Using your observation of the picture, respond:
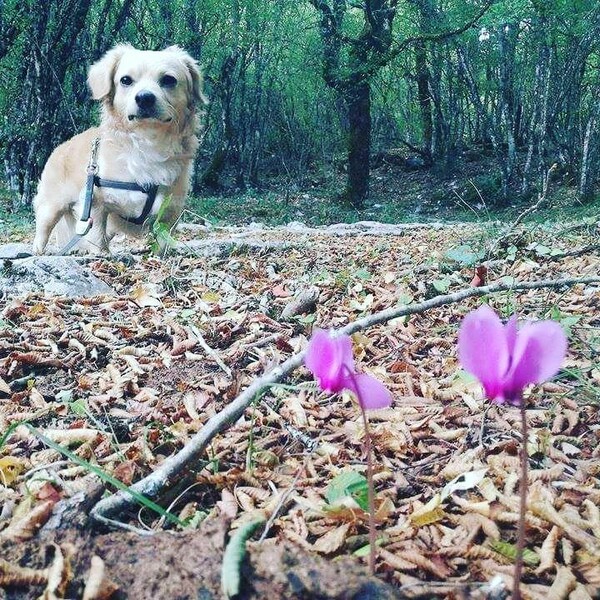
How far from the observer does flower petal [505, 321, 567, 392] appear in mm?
706

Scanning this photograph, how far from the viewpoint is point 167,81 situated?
5340 millimetres

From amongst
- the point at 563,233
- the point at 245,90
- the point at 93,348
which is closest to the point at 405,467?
the point at 93,348

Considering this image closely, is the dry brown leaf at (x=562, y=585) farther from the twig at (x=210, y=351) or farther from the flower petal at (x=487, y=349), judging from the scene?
the twig at (x=210, y=351)

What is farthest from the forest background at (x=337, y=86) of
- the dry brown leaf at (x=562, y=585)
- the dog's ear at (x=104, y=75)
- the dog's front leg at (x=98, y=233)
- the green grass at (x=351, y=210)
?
the dry brown leaf at (x=562, y=585)

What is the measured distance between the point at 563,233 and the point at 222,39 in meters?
14.2

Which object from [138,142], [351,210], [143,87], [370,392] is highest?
[143,87]

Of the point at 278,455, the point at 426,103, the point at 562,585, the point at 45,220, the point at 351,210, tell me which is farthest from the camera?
the point at 426,103

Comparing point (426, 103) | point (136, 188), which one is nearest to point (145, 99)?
point (136, 188)

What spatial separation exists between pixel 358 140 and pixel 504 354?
14306mm

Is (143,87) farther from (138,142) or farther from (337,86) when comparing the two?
(337,86)

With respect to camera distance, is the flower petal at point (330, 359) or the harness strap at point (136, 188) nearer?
the flower petal at point (330, 359)

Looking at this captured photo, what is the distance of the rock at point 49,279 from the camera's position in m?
3.33

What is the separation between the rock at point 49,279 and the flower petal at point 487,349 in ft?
9.52

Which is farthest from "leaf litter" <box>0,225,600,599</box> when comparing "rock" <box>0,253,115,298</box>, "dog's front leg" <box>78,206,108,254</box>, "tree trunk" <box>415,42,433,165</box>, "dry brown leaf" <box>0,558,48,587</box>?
"tree trunk" <box>415,42,433,165</box>
